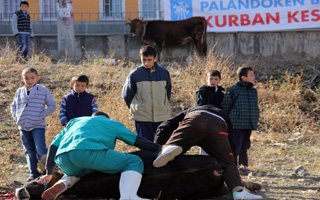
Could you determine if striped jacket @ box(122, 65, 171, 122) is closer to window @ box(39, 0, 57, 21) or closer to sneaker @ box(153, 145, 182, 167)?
sneaker @ box(153, 145, 182, 167)

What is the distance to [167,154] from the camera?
5781mm

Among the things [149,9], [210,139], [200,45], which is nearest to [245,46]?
[200,45]

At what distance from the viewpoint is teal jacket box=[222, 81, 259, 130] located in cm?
771

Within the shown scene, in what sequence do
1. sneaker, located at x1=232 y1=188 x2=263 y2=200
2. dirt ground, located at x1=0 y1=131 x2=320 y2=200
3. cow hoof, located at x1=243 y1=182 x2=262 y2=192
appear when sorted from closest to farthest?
sneaker, located at x1=232 y1=188 x2=263 y2=200 < cow hoof, located at x1=243 y1=182 x2=262 y2=192 < dirt ground, located at x1=0 y1=131 x2=320 y2=200

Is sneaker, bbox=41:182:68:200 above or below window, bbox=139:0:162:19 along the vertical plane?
below

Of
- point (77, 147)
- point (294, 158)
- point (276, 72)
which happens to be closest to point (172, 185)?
point (77, 147)

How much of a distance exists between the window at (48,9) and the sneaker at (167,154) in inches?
574

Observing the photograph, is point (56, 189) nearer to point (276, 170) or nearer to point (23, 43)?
point (276, 170)

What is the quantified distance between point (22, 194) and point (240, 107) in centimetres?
307

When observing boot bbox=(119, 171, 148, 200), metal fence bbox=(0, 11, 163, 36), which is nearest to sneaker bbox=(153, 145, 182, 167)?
boot bbox=(119, 171, 148, 200)

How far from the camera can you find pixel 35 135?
7.34 meters

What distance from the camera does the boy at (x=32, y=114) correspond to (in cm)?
729

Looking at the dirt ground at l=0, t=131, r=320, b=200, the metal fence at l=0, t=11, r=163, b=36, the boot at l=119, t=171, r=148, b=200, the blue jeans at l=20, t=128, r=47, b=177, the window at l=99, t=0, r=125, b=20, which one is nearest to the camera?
the boot at l=119, t=171, r=148, b=200

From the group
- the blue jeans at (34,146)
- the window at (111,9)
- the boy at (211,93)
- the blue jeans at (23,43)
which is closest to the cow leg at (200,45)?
the window at (111,9)
